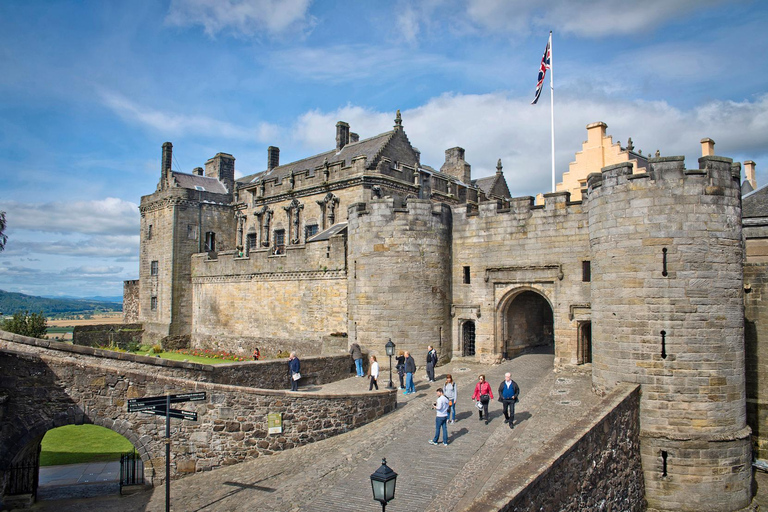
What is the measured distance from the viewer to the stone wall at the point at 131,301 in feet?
131

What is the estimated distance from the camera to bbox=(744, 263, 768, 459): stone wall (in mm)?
16156

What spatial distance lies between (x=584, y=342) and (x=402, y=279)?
6846mm

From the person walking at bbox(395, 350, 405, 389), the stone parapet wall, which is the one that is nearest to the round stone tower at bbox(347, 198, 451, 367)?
the person walking at bbox(395, 350, 405, 389)

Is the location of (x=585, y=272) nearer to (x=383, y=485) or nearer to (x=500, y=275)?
(x=500, y=275)

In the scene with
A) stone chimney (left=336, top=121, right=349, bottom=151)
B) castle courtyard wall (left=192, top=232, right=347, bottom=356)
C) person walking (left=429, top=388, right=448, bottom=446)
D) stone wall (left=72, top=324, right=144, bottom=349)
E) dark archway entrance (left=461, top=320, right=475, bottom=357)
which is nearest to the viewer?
person walking (left=429, top=388, right=448, bottom=446)

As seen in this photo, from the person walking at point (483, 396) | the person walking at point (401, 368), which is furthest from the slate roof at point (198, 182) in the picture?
the person walking at point (483, 396)

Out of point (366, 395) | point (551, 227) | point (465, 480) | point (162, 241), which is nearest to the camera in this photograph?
point (465, 480)

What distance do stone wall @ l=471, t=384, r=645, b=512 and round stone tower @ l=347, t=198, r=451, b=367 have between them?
849 centimetres

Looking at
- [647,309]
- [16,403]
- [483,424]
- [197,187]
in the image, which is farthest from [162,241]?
[647,309]

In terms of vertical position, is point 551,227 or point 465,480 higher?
point 551,227

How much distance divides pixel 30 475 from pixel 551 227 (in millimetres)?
17099

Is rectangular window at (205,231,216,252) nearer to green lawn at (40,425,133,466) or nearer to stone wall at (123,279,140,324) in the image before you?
stone wall at (123,279,140,324)

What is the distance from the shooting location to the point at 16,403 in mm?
13258

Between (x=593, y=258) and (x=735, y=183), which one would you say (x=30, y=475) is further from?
(x=735, y=183)
